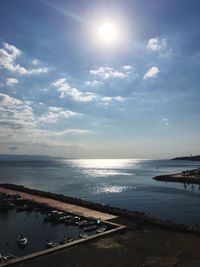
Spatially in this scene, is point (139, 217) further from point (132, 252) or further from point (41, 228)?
point (132, 252)

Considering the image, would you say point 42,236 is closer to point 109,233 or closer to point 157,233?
A: point 109,233

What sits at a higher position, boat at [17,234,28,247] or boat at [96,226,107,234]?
boat at [96,226,107,234]

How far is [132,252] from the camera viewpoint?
3606cm

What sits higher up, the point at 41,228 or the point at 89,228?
the point at 89,228

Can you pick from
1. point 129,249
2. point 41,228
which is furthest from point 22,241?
point 129,249

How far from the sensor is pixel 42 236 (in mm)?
48500

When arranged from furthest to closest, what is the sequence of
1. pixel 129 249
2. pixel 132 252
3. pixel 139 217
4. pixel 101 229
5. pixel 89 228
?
1. pixel 139 217
2. pixel 89 228
3. pixel 101 229
4. pixel 129 249
5. pixel 132 252

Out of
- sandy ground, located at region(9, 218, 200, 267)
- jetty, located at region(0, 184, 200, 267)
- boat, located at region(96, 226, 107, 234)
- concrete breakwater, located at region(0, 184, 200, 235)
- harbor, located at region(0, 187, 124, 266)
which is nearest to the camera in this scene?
sandy ground, located at region(9, 218, 200, 267)

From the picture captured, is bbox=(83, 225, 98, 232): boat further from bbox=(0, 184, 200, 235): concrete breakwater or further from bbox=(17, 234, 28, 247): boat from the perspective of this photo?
bbox=(17, 234, 28, 247): boat

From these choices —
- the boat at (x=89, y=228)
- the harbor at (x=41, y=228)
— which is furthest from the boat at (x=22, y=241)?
the boat at (x=89, y=228)

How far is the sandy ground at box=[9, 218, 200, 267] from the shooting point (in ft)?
108

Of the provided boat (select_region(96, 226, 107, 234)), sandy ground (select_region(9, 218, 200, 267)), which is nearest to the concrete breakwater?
sandy ground (select_region(9, 218, 200, 267))

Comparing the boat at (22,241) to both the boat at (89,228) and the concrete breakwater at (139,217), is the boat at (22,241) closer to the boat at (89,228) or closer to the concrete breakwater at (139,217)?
the boat at (89,228)

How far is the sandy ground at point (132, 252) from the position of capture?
108 feet
